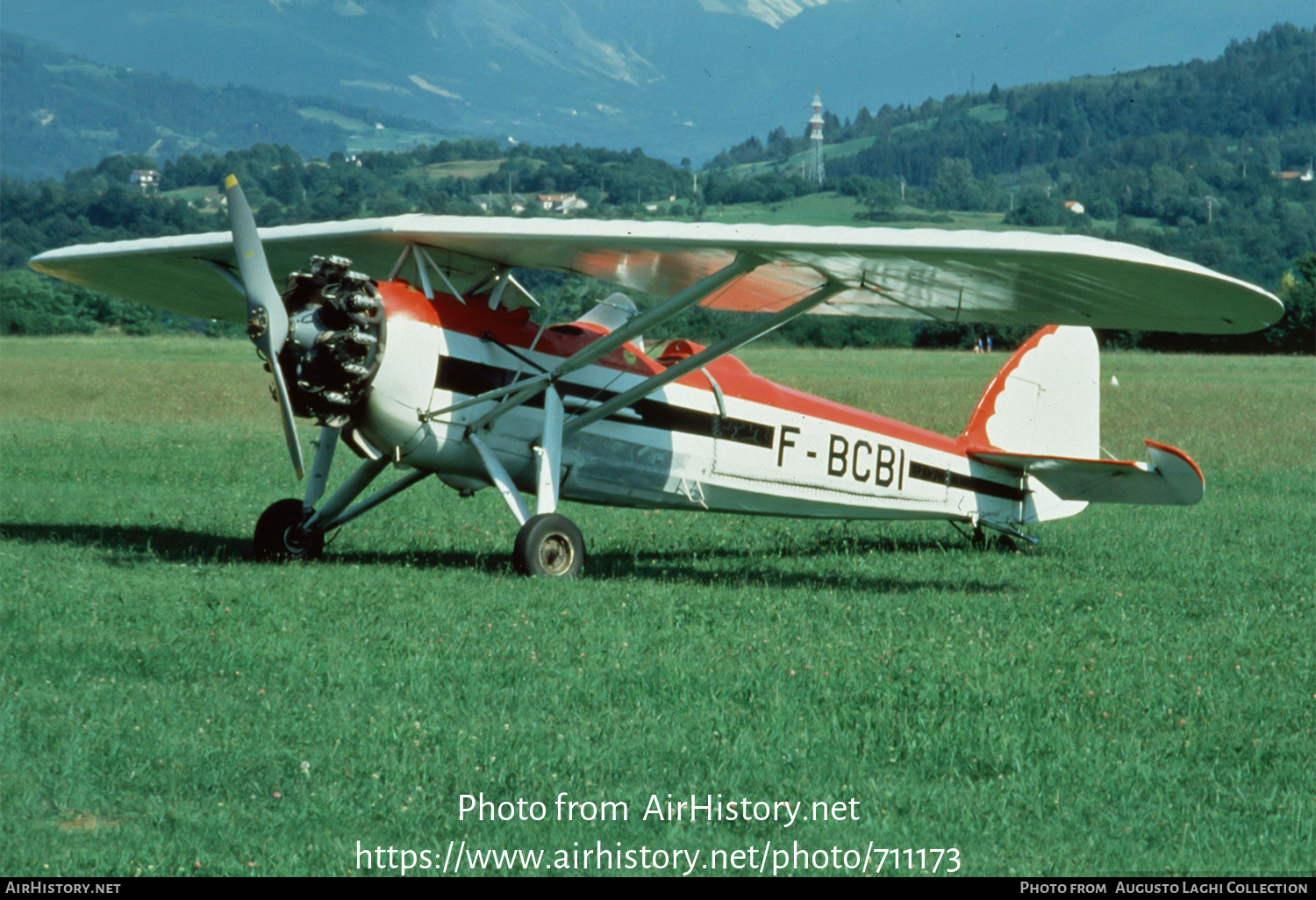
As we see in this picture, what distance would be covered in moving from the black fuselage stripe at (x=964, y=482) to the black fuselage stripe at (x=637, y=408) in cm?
157

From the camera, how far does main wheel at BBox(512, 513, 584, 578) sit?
10.2 m

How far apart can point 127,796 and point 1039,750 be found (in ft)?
12.3

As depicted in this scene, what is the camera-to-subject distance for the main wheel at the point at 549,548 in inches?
400

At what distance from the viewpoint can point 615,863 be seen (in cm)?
484

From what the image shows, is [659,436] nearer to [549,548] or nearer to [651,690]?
[549,548]

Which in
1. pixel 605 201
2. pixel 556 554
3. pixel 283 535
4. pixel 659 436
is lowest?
pixel 283 535

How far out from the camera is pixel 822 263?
33.1ft

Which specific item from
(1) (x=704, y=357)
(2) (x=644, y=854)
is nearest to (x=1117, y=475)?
(1) (x=704, y=357)

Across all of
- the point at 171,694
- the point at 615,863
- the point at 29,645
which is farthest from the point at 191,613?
the point at 615,863

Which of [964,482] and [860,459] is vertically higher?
[860,459]

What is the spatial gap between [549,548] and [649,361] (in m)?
1.92

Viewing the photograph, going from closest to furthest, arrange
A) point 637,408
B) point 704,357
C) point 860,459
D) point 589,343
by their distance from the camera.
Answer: point 704,357
point 589,343
point 637,408
point 860,459

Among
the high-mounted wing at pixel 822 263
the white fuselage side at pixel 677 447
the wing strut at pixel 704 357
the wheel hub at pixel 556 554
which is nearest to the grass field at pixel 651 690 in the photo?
the wheel hub at pixel 556 554

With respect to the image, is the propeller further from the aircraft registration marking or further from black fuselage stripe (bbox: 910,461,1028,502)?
black fuselage stripe (bbox: 910,461,1028,502)
